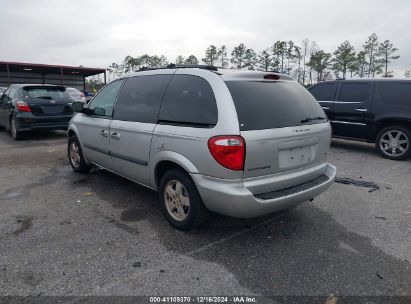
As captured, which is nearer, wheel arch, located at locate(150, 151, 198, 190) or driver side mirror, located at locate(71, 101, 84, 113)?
wheel arch, located at locate(150, 151, 198, 190)

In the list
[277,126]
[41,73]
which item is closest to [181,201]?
[277,126]

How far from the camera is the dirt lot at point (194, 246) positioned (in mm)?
2602

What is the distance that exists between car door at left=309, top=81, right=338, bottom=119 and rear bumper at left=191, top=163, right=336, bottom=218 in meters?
5.65

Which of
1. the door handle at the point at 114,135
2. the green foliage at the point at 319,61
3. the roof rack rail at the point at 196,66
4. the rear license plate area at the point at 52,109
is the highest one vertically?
the green foliage at the point at 319,61

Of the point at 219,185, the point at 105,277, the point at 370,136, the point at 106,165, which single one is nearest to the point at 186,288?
the point at 105,277

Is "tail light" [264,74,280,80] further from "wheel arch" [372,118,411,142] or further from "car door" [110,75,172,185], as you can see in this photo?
"wheel arch" [372,118,411,142]

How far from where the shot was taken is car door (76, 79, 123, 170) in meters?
4.57

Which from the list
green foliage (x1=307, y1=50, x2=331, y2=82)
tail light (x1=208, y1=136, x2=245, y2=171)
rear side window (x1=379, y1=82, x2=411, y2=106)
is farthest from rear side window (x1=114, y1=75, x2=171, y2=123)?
green foliage (x1=307, y1=50, x2=331, y2=82)

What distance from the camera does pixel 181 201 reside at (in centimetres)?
346

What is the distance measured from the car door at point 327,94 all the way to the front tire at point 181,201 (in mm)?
6066

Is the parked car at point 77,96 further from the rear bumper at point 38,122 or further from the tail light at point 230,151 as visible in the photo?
the tail light at point 230,151

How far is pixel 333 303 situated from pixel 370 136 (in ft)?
20.3

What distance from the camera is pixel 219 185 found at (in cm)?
297

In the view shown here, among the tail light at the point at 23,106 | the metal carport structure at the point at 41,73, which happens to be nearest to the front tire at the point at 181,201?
the tail light at the point at 23,106
